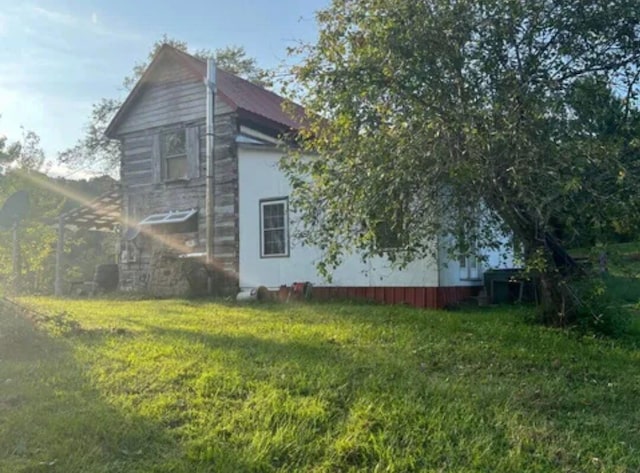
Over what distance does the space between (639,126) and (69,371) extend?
245 inches

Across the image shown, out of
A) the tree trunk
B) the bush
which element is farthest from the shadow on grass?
the bush

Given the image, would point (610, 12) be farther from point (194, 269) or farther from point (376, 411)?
point (194, 269)

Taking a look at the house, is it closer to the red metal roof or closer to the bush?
the red metal roof

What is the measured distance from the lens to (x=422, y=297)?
31.8 feet

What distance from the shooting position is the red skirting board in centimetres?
959

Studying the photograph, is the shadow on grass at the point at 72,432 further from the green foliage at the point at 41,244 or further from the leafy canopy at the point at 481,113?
the green foliage at the point at 41,244

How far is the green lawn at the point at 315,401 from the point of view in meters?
2.96

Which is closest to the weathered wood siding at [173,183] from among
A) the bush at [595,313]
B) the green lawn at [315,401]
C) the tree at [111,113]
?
the green lawn at [315,401]

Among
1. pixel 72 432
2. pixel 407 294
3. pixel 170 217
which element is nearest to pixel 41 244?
pixel 170 217

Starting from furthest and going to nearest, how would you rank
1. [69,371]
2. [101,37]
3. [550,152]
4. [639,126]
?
[101,37] < [639,126] < [550,152] < [69,371]

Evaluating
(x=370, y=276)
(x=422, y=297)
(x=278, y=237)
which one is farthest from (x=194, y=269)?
(x=422, y=297)

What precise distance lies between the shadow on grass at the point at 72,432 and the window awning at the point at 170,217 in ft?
27.8

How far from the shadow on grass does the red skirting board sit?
637cm

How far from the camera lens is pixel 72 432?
10.6 ft
